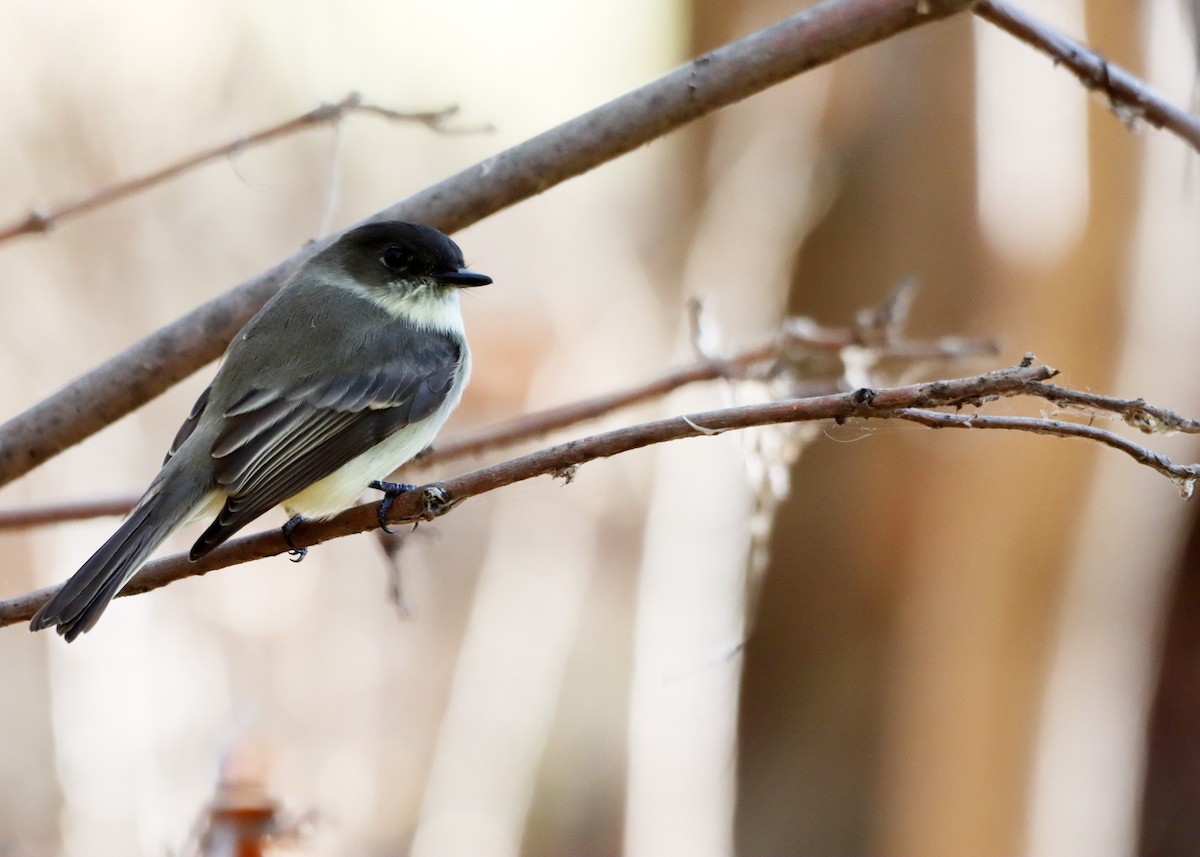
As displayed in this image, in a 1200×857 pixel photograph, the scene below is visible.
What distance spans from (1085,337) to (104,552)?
157 inches

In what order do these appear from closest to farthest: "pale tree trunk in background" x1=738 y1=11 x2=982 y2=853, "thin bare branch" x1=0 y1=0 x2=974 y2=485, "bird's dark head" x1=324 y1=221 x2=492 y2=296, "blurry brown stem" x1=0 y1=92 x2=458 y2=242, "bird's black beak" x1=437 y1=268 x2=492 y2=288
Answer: "thin bare branch" x1=0 y1=0 x2=974 y2=485 → "blurry brown stem" x1=0 y1=92 x2=458 y2=242 → "bird's dark head" x1=324 y1=221 x2=492 y2=296 → "bird's black beak" x1=437 y1=268 x2=492 y2=288 → "pale tree trunk in background" x1=738 y1=11 x2=982 y2=853

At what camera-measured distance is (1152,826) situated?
20.0 ft

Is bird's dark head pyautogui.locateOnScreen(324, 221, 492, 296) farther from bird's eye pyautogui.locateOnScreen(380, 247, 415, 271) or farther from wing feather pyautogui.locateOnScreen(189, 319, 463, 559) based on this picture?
wing feather pyautogui.locateOnScreen(189, 319, 463, 559)

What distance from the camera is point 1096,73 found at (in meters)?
2.74

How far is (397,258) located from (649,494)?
4189 mm

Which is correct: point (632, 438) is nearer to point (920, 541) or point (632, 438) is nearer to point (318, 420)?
point (318, 420)

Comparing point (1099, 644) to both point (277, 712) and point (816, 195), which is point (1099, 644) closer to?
point (816, 195)

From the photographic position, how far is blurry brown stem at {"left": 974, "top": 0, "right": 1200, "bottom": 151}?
2.67 m

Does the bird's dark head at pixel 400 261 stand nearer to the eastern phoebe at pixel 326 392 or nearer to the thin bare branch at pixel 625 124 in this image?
the eastern phoebe at pixel 326 392

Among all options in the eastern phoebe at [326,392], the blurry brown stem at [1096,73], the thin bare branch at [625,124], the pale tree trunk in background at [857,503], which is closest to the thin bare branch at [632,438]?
the eastern phoebe at [326,392]

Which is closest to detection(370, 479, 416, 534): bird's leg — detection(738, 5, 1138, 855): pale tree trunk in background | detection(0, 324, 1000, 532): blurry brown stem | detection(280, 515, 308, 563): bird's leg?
detection(280, 515, 308, 563): bird's leg

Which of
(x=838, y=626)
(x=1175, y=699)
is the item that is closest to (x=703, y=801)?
(x=838, y=626)

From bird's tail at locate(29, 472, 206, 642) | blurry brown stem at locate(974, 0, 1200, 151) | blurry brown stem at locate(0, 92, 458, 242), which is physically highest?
blurry brown stem at locate(974, 0, 1200, 151)

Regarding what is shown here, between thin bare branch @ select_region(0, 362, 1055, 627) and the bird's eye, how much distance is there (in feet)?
3.70
